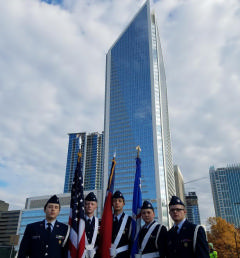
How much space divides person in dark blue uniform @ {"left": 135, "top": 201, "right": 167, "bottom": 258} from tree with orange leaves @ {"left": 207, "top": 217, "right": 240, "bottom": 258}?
105 feet

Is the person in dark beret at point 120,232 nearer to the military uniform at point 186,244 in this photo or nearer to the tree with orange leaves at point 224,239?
the military uniform at point 186,244

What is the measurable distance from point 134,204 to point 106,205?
788 millimetres

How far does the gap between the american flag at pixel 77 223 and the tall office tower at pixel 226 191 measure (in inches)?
6478

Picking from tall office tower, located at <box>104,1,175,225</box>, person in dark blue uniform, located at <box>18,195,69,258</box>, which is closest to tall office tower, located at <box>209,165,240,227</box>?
tall office tower, located at <box>104,1,175,225</box>

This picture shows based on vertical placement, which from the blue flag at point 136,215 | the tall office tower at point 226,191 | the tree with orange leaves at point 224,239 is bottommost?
the tree with orange leaves at point 224,239

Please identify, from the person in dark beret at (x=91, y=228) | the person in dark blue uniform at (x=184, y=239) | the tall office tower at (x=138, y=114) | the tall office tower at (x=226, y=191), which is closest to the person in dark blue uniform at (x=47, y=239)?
the person in dark beret at (x=91, y=228)

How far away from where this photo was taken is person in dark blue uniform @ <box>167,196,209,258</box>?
3965mm

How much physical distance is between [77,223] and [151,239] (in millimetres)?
1766

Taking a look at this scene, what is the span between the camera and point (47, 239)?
14.7 feet

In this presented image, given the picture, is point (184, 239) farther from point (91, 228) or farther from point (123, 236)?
point (91, 228)

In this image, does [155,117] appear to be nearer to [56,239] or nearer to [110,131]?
[110,131]

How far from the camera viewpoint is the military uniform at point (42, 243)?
14.2 ft

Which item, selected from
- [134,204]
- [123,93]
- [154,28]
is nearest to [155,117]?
[123,93]

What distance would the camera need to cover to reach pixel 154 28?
113 metres
